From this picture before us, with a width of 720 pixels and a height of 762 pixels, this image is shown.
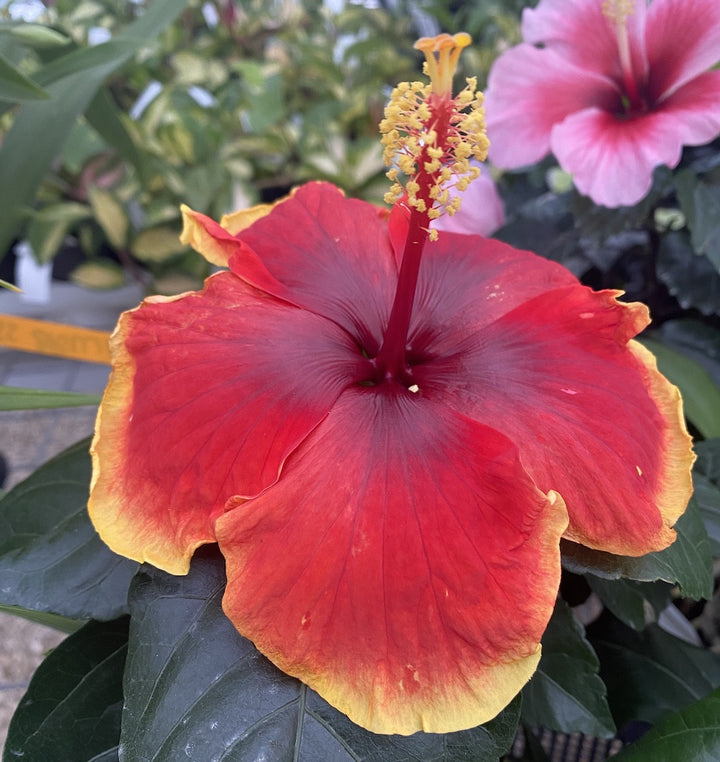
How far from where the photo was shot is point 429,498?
1.03ft

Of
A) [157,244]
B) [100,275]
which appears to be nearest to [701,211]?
[157,244]

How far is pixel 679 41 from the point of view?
53 centimetres

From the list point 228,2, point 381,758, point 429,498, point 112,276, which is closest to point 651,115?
point 429,498

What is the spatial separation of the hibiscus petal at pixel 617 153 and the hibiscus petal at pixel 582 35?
8 centimetres

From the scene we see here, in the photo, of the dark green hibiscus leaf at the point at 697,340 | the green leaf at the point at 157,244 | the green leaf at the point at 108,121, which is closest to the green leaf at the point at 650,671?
the dark green hibiscus leaf at the point at 697,340

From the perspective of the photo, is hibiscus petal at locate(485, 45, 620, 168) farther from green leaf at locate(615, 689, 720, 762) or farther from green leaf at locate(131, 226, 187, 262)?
green leaf at locate(131, 226, 187, 262)

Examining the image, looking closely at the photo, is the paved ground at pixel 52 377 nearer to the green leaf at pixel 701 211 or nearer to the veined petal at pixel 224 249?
the veined petal at pixel 224 249

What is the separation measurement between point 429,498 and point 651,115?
0.39m

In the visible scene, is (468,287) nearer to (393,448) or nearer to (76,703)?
(393,448)

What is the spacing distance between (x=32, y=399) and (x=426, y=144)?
272mm

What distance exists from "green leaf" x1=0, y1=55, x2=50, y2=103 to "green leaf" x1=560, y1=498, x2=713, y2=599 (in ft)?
1.48

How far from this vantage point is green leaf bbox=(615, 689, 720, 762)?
0.38 metres

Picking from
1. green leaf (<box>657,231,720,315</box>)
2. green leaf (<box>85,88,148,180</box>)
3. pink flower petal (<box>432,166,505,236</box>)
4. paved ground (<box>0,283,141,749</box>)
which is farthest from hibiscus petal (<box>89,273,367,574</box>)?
paved ground (<box>0,283,141,749</box>)

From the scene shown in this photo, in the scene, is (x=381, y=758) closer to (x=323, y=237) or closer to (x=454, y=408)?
(x=454, y=408)
